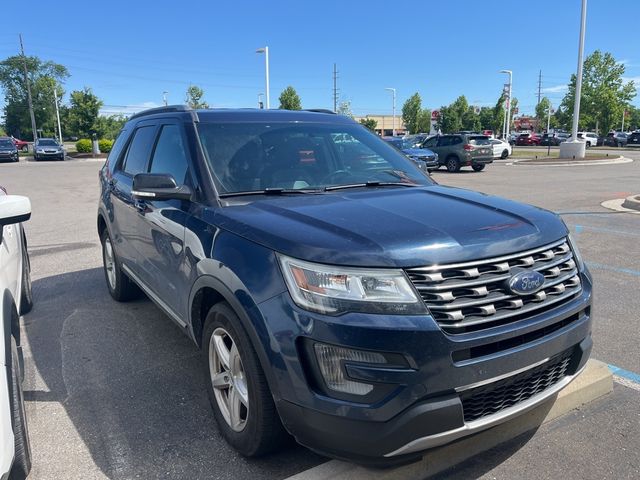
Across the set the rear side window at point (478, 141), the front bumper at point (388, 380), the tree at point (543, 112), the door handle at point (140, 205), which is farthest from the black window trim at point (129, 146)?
the tree at point (543, 112)

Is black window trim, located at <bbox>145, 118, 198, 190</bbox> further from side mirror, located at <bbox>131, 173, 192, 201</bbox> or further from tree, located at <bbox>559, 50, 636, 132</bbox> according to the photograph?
tree, located at <bbox>559, 50, 636, 132</bbox>

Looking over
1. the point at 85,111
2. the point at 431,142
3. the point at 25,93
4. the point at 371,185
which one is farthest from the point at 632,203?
the point at 25,93

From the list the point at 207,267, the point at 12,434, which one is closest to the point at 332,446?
the point at 207,267

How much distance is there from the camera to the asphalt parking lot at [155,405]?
2.66 m

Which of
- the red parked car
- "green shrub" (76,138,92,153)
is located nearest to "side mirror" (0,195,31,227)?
"green shrub" (76,138,92,153)

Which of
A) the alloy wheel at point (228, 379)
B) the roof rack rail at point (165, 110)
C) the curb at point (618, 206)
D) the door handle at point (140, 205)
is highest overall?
the roof rack rail at point (165, 110)

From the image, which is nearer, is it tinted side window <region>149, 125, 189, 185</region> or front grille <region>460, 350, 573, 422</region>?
front grille <region>460, 350, 573, 422</region>

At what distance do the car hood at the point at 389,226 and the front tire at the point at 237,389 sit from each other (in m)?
0.51

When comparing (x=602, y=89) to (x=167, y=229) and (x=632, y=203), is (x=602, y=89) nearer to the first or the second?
(x=632, y=203)

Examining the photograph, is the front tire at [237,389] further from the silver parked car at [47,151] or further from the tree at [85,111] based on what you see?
the tree at [85,111]

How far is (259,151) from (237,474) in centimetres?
198

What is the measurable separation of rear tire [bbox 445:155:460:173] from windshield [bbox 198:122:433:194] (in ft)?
69.6

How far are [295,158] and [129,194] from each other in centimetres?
164

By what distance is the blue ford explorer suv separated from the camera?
209 cm
